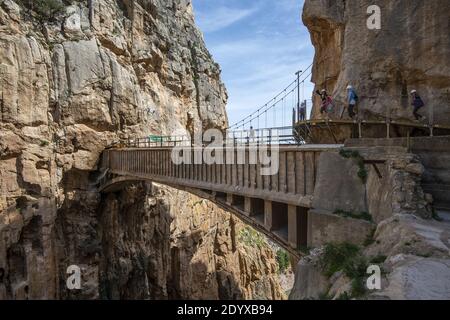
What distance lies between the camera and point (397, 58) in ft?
36.7

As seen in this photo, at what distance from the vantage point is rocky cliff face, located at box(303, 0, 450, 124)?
1038cm

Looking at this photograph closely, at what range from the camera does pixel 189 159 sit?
50.8 ft

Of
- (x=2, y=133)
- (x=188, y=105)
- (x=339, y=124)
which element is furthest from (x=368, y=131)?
(x=188, y=105)

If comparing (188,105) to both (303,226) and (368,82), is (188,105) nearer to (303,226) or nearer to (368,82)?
(368,82)

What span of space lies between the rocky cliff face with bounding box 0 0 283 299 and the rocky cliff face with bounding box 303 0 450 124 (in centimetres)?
1710

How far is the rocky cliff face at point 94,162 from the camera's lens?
18.9 meters

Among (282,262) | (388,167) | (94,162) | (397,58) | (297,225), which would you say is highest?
(397,58)

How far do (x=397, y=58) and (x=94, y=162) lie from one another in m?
19.8

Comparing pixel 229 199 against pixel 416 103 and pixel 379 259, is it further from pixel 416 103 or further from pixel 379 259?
pixel 379 259

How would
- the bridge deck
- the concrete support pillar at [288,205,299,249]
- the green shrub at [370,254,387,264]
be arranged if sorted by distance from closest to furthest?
the green shrub at [370,254,387,264] < the bridge deck < the concrete support pillar at [288,205,299,249]

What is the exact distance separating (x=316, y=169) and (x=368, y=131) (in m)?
4.15

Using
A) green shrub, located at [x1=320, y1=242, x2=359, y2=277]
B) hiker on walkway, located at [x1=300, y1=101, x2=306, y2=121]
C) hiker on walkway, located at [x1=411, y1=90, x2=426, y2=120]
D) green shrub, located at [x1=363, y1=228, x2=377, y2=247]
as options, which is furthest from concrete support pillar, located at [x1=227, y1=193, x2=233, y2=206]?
hiker on walkway, located at [x1=411, y1=90, x2=426, y2=120]

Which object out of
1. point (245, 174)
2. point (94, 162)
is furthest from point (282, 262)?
point (245, 174)

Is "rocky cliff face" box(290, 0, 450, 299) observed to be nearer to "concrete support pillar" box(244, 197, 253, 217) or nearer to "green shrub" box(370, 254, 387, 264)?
"green shrub" box(370, 254, 387, 264)
